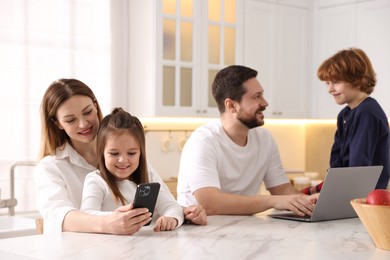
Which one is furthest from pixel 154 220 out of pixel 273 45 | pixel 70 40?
pixel 273 45

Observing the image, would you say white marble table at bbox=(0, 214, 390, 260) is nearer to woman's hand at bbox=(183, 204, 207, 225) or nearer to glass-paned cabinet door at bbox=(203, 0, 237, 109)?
woman's hand at bbox=(183, 204, 207, 225)

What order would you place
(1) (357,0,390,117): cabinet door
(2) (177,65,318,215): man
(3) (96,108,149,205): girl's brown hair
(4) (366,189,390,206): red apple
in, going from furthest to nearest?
(1) (357,0,390,117): cabinet door, (2) (177,65,318,215): man, (3) (96,108,149,205): girl's brown hair, (4) (366,189,390,206): red apple

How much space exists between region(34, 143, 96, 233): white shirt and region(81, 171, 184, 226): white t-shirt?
67mm

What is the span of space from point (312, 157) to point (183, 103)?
1711 millimetres

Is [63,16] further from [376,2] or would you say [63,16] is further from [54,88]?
[376,2]

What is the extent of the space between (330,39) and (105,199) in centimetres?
350

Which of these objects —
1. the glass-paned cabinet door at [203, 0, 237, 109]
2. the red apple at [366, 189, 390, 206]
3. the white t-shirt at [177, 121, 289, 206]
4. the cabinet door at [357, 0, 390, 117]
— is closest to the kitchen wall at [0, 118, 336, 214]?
the glass-paned cabinet door at [203, 0, 237, 109]

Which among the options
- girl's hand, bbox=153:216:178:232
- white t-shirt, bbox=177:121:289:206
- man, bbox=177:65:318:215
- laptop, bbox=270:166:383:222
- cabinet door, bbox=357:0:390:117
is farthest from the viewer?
cabinet door, bbox=357:0:390:117

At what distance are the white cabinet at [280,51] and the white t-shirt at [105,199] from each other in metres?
2.84

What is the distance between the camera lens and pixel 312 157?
587 centimetres

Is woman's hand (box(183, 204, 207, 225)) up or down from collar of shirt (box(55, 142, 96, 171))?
down

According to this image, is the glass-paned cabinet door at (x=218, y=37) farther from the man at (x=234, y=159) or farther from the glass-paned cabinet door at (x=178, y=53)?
the man at (x=234, y=159)

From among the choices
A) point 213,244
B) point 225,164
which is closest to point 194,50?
point 225,164

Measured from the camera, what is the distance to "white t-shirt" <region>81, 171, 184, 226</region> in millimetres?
2244
